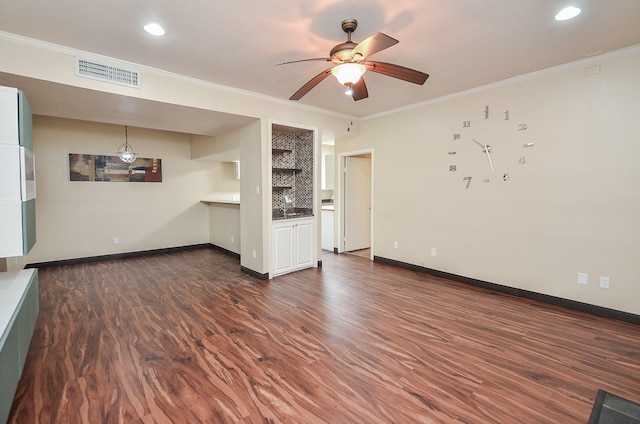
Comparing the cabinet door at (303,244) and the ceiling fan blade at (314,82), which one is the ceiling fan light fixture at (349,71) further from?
the cabinet door at (303,244)

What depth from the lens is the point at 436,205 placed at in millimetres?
4656

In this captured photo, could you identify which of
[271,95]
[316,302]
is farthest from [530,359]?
[271,95]

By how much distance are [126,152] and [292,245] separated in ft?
12.3

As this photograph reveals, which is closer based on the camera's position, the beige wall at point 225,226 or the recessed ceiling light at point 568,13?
the recessed ceiling light at point 568,13

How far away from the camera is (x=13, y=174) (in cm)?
230

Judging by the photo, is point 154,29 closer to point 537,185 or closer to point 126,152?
point 126,152

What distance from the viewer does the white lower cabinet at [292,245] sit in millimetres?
4680

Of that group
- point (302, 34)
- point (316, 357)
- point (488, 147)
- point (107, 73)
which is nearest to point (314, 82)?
point (302, 34)

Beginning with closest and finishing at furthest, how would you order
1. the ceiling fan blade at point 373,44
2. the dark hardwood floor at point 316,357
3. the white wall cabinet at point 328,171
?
the dark hardwood floor at point 316,357 < the ceiling fan blade at point 373,44 < the white wall cabinet at point 328,171

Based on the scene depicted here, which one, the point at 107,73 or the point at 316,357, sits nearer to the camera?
the point at 316,357

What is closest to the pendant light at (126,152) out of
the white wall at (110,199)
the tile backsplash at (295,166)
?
the white wall at (110,199)

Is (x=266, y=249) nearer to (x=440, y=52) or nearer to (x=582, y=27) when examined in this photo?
(x=440, y=52)

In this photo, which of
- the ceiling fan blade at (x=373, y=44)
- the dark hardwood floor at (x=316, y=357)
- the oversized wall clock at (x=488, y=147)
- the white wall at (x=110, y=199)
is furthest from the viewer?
the white wall at (x=110, y=199)

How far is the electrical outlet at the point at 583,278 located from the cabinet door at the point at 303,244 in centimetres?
349
